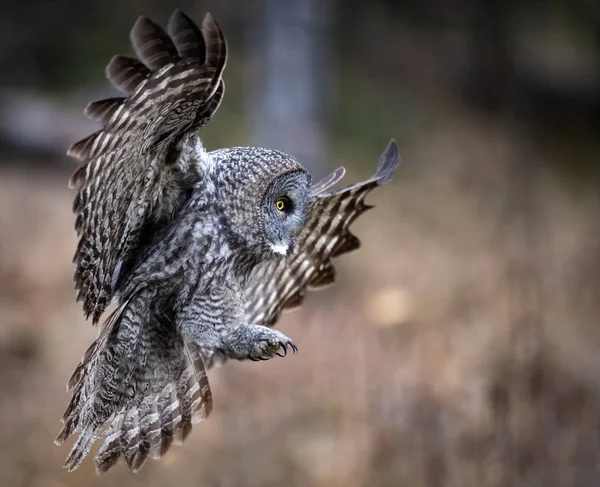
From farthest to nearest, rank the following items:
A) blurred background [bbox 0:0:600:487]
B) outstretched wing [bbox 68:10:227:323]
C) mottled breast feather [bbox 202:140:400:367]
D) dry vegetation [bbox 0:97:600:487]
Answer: blurred background [bbox 0:0:600:487]
dry vegetation [bbox 0:97:600:487]
mottled breast feather [bbox 202:140:400:367]
outstretched wing [bbox 68:10:227:323]

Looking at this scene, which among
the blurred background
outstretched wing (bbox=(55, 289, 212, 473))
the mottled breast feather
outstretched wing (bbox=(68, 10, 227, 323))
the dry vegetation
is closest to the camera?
outstretched wing (bbox=(68, 10, 227, 323))

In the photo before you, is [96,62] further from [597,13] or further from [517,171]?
[597,13]

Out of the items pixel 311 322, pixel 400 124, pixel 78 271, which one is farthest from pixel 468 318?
pixel 400 124

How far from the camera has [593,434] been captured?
4.45 meters

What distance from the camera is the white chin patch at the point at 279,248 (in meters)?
2.23

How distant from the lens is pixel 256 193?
218cm

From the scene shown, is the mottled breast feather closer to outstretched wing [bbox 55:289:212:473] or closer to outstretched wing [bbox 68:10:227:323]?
outstretched wing [bbox 55:289:212:473]

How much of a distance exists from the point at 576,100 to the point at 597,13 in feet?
4.47

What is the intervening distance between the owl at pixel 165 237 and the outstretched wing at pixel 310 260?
0.14 meters

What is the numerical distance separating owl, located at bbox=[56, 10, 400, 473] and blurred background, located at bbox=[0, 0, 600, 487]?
153cm

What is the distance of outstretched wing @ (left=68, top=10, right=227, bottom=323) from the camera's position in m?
1.79

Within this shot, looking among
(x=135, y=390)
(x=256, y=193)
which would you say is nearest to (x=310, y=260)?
(x=256, y=193)

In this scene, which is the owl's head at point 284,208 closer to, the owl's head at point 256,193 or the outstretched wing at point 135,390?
the owl's head at point 256,193

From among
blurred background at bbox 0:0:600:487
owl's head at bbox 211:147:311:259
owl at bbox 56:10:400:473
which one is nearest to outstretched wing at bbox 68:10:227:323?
owl at bbox 56:10:400:473
